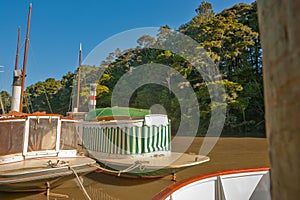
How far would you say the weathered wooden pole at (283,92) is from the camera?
498 millimetres

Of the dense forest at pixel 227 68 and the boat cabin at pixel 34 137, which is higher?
the dense forest at pixel 227 68

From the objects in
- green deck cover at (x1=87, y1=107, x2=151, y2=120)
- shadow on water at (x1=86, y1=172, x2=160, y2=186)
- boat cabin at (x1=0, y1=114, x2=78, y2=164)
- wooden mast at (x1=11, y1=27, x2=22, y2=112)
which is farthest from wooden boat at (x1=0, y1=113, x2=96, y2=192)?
wooden mast at (x1=11, y1=27, x2=22, y2=112)

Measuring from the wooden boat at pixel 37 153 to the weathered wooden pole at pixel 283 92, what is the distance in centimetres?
555

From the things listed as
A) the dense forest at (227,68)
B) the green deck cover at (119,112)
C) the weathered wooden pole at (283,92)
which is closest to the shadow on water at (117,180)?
the green deck cover at (119,112)

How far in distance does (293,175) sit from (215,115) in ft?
77.1

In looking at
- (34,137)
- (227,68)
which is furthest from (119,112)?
(227,68)

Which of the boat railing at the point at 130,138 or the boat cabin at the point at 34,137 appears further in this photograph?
the boat railing at the point at 130,138

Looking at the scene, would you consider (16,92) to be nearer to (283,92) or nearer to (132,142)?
(132,142)

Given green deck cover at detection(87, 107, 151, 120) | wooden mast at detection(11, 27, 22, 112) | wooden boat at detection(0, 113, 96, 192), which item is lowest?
wooden boat at detection(0, 113, 96, 192)

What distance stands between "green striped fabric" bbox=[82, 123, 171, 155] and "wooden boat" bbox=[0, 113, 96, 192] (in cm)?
125

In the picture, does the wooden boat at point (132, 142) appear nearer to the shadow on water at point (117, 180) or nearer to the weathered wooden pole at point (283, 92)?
the shadow on water at point (117, 180)

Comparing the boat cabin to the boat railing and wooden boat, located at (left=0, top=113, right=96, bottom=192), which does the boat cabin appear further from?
the boat railing

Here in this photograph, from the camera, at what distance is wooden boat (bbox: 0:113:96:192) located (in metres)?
5.22

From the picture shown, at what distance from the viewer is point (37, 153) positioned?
6.04 metres
